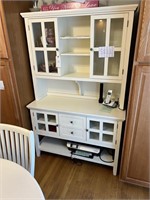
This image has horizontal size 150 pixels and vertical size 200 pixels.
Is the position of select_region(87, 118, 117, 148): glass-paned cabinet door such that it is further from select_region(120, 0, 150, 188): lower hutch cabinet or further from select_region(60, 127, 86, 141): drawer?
select_region(120, 0, 150, 188): lower hutch cabinet

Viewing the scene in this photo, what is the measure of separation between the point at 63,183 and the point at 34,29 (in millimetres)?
1707

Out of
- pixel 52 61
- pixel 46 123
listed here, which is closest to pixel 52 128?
pixel 46 123

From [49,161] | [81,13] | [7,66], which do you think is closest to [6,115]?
[7,66]

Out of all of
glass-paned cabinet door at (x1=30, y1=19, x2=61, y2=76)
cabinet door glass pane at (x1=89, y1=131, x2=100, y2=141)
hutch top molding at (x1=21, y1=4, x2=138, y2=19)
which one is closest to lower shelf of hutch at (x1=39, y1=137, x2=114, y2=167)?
cabinet door glass pane at (x1=89, y1=131, x2=100, y2=141)

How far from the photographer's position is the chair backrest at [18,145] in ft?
3.64

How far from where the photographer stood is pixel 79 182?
5.83 ft

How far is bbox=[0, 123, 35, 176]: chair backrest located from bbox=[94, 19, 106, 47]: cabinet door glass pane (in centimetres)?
106

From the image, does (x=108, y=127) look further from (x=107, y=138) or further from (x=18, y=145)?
(x=18, y=145)

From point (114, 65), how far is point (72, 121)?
0.74 meters

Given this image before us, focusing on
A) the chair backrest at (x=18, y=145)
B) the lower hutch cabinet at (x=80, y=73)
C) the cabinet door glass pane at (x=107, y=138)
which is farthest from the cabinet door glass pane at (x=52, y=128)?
the chair backrest at (x=18, y=145)

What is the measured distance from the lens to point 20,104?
1826 millimetres

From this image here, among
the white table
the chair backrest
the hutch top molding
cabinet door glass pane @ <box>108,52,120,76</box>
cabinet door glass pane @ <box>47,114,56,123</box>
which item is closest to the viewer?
the white table

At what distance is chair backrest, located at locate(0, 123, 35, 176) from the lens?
1108 millimetres

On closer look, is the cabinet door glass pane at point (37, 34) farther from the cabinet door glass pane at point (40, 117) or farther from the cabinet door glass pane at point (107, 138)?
the cabinet door glass pane at point (107, 138)
